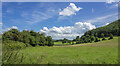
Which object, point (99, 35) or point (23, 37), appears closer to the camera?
point (23, 37)

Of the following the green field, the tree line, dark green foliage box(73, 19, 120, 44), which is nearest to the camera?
the green field

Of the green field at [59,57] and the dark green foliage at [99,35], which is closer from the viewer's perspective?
the green field at [59,57]

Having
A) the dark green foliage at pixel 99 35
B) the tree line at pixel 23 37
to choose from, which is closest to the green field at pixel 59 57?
the tree line at pixel 23 37

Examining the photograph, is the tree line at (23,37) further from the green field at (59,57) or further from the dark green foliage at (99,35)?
the dark green foliage at (99,35)

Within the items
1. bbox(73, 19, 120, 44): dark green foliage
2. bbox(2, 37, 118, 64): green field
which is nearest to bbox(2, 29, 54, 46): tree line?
bbox(2, 37, 118, 64): green field

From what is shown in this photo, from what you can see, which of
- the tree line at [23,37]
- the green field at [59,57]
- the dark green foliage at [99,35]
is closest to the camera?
the green field at [59,57]

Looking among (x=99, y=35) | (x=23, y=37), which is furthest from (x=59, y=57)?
(x=99, y=35)

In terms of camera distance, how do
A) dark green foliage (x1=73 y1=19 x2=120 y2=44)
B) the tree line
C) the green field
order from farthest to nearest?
1. dark green foliage (x1=73 y1=19 x2=120 y2=44)
2. the tree line
3. the green field

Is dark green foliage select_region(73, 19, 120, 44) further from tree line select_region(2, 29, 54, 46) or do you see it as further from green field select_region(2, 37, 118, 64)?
green field select_region(2, 37, 118, 64)

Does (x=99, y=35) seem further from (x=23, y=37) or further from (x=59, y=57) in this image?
(x=59, y=57)

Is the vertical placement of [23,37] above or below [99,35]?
below

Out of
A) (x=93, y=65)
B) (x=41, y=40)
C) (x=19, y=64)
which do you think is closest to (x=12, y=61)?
(x=19, y=64)

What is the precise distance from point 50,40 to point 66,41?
35.2 m

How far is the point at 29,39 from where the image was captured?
45906 mm
